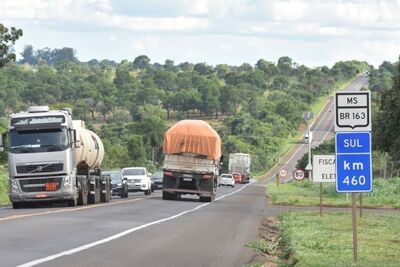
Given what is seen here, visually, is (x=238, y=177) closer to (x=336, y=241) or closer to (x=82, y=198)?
(x=82, y=198)

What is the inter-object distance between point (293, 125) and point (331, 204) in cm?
14687

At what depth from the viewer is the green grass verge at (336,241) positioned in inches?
637

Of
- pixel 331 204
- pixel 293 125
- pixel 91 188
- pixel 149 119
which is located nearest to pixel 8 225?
pixel 91 188

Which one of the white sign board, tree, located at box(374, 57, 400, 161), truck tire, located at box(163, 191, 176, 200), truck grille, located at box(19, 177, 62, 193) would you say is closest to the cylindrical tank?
truck grille, located at box(19, 177, 62, 193)

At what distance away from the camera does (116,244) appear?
1791 cm

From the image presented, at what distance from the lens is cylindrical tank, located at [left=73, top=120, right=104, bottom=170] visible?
118 feet

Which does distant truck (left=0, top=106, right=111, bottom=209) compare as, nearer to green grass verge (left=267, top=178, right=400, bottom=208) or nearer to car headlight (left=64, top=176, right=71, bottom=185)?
car headlight (left=64, top=176, right=71, bottom=185)

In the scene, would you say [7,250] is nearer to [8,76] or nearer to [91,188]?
[91,188]

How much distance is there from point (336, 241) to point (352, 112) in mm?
6011

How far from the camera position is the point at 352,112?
1542 cm

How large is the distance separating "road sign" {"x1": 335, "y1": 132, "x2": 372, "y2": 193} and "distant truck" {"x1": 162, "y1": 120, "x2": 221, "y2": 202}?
27646mm

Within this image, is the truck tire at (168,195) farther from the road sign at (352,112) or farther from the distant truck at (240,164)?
the distant truck at (240,164)

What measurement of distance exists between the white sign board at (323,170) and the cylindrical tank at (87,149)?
30.1 feet

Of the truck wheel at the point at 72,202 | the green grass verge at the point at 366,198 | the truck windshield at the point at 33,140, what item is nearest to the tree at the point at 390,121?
the green grass verge at the point at 366,198
